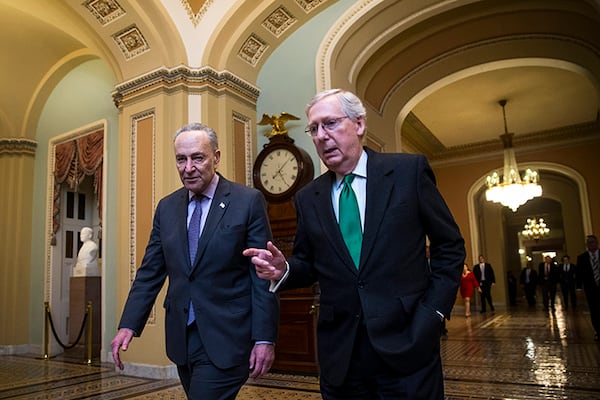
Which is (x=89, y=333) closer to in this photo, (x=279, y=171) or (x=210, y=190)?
(x=279, y=171)

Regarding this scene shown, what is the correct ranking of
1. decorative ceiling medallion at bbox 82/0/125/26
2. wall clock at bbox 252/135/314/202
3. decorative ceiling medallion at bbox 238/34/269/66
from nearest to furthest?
wall clock at bbox 252/135/314/202
decorative ceiling medallion at bbox 82/0/125/26
decorative ceiling medallion at bbox 238/34/269/66

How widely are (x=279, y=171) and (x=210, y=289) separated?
3691mm

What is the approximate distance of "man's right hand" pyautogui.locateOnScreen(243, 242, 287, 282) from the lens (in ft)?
5.26

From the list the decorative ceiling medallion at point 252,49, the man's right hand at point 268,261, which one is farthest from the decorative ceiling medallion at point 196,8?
the man's right hand at point 268,261

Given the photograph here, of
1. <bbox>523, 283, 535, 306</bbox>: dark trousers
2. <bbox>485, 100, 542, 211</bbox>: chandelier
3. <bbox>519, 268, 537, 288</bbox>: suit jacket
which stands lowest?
<bbox>523, 283, 535, 306</bbox>: dark trousers

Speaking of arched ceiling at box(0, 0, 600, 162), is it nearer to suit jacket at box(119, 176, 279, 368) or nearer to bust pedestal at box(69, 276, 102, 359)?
bust pedestal at box(69, 276, 102, 359)

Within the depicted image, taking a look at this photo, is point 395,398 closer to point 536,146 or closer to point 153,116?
point 153,116

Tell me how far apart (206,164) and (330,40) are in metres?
4.48

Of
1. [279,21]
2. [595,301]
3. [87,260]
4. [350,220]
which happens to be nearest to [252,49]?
[279,21]

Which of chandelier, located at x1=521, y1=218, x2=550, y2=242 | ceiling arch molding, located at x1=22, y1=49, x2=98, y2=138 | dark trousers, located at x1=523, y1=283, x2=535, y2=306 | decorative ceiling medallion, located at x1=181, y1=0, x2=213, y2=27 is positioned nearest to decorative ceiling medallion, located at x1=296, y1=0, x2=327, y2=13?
decorative ceiling medallion, located at x1=181, y1=0, x2=213, y2=27

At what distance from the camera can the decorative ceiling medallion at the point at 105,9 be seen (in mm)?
5840

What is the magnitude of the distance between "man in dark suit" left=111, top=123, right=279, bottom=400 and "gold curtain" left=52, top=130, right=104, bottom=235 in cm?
561

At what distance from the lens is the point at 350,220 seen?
5.37 feet

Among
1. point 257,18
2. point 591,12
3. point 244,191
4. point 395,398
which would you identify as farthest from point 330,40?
point 395,398
